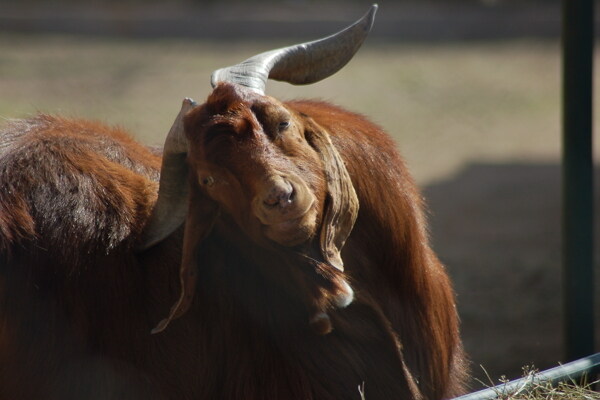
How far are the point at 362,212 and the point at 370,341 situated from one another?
0.57 metres

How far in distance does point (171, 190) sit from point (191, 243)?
24cm

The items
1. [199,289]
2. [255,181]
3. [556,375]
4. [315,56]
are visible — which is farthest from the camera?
[315,56]

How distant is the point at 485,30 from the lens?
15.6 m

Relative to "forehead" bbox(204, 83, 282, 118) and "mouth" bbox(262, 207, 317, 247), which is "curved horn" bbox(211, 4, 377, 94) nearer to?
"forehead" bbox(204, 83, 282, 118)

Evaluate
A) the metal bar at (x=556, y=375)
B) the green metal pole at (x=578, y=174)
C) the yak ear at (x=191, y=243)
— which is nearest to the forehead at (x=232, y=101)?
the yak ear at (x=191, y=243)

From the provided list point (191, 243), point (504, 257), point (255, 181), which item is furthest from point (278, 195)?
point (504, 257)

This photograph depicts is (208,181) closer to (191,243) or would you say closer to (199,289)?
(191,243)

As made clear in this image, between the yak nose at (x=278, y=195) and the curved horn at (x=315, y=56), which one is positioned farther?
the curved horn at (x=315, y=56)

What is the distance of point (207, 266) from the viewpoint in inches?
143

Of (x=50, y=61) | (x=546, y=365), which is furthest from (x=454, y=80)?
(x=546, y=365)

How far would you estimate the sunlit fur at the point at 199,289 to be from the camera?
3457mm

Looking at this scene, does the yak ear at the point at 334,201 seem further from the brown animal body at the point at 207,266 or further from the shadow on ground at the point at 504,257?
the shadow on ground at the point at 504,257

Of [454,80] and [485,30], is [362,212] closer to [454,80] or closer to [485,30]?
[454,80]

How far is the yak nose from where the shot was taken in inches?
121
